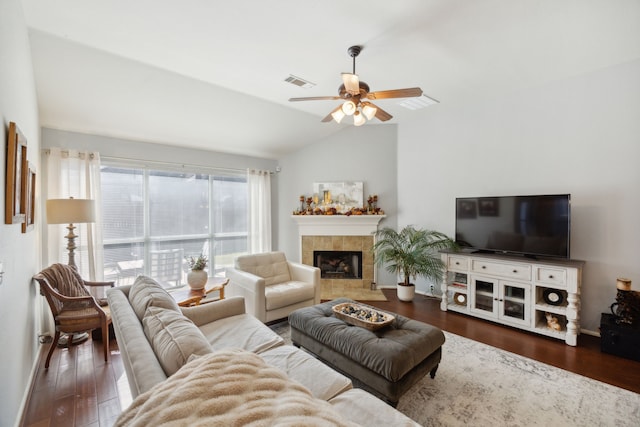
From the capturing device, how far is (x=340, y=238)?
5059 millimetres

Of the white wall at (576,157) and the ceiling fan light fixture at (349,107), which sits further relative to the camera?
the white wall at (576,157)

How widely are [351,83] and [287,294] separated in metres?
2.37

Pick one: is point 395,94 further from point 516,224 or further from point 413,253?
point 413,253

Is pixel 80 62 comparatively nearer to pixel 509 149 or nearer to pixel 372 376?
pixel 372 376

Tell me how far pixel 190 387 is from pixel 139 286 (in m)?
1.45

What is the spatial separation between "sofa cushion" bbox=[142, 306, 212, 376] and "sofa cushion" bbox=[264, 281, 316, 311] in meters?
1.69

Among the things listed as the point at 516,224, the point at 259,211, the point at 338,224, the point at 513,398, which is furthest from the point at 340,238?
the point at 513,398

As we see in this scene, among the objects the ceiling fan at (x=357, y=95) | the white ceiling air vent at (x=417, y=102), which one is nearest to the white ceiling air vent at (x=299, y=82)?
the ceiling fan at (x=357, y=95)

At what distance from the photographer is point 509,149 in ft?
12.2

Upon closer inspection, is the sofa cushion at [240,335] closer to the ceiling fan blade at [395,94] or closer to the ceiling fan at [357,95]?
the ceiling fan at [357,95]

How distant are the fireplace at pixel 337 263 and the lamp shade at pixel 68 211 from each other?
3395 millimetres

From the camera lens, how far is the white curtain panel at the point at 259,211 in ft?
17.1

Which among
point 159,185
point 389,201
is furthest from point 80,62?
point 389,201

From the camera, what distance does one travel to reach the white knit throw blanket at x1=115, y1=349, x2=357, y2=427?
0.73 meters
